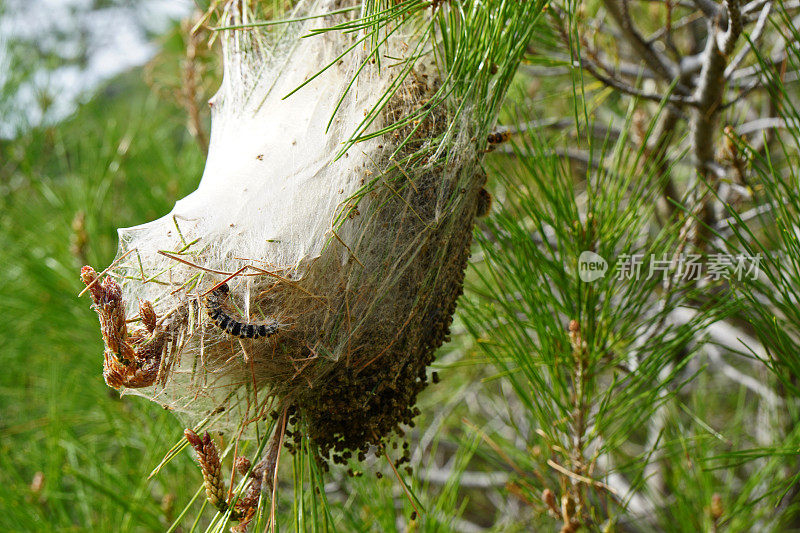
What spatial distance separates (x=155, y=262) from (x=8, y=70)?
82.8 inches

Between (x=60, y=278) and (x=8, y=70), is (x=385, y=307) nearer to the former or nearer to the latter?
(x=60, y=278)

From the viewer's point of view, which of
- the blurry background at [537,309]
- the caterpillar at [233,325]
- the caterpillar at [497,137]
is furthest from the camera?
the blurry background at [537,309]

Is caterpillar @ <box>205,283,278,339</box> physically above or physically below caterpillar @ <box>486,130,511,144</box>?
below

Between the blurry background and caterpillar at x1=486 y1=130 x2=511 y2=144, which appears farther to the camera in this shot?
the blurry background

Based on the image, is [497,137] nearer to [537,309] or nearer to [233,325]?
[537,309]

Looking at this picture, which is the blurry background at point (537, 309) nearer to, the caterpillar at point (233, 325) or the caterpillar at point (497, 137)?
the caterpillar at point (497, 137)

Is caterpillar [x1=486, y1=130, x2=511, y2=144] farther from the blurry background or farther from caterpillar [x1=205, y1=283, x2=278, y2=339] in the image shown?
caterpillar [x1=205, y1=283, x2=278, y2=339]

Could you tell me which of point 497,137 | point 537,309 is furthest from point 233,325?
point 537,309

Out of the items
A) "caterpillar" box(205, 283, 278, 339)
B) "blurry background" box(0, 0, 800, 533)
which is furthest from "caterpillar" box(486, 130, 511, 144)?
"caterpillar" box(205, 283, 278, 339)

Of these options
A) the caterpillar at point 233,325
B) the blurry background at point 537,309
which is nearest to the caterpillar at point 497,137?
the blurry background at point 537,309

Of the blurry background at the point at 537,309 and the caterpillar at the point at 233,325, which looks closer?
the caterpillar at the point at 233,325

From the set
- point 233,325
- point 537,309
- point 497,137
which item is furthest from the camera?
point 537,309

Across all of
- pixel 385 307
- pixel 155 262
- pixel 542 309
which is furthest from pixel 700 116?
pixel 155 262

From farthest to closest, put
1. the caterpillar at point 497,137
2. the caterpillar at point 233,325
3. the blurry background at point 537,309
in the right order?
the blurry background at point 537,309
the caterpillar at point 497,137
the caterpillar at point 233,325
